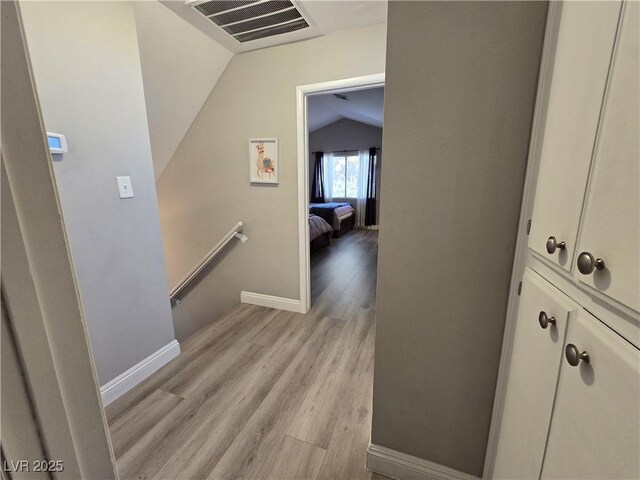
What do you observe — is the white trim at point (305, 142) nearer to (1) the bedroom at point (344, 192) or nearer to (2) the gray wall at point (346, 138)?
(1) the bedroom at point (344, 192)

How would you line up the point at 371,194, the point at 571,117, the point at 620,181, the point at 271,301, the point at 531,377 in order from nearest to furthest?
the point at 620,181, the point at 571,117, the point at 531,377, the point at 271,301, the point at 371,194

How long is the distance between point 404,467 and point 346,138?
7083mm

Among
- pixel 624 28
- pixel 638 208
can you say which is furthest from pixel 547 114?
pixel 638 208

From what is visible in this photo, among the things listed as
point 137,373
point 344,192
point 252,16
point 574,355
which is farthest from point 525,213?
point 344,192

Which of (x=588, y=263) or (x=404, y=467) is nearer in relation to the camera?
(x=588, y=263)

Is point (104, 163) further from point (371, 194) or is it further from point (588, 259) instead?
point (371, 194)

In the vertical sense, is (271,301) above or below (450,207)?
below

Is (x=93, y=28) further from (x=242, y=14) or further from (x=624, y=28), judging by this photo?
(x=624, y=28)

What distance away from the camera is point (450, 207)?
0.91 meters

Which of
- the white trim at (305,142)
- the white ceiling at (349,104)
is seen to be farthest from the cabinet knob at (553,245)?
the white ceiling at (349,104)

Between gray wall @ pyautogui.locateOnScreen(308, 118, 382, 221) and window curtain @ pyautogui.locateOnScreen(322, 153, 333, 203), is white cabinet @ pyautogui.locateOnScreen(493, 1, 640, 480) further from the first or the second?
→ window curtain @ pyautogui.locateOnScreen(322, 153, 333, 203)

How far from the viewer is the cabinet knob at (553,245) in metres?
0.57

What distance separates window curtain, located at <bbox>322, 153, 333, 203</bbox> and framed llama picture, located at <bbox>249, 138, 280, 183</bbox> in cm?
528

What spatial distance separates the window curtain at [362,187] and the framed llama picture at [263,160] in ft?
16.4
